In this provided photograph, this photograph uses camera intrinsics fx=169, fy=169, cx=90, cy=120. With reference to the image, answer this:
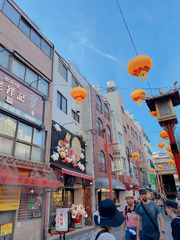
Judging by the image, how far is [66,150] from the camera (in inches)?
495

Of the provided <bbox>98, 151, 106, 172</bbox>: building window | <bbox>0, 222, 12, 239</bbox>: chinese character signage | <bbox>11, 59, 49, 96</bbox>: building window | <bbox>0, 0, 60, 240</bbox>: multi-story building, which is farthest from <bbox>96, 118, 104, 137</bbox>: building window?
<bbox>0, 222, 12, 239</bbox>: chinese character signage

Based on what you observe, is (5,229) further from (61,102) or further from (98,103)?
(98,103)

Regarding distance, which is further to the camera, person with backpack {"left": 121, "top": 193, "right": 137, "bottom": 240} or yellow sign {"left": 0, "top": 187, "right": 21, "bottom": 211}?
yellow sign {"left": 0, "top": 187, "right": 21, "bottom": 211}

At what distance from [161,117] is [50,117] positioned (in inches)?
296

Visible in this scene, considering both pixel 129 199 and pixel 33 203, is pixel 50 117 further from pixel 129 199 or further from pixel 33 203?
pixel 129 199

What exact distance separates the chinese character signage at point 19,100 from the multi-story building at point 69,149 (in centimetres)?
207

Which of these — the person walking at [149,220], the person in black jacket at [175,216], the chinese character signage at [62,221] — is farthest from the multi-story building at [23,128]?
the person in black jacket at [175,216]

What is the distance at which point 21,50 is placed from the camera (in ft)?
33.9

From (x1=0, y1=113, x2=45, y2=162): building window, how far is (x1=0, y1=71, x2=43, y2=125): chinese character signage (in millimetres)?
476

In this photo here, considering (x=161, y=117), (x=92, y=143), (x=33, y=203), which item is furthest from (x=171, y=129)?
(x=92, y=143)

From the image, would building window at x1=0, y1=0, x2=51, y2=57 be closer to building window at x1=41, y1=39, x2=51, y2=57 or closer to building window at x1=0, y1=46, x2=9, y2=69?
building window at x1=41, y1=39, x2=51, y2=57

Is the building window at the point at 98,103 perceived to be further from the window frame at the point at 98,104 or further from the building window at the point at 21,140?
the building window at the point at 21,140

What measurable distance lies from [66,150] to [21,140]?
4434mm

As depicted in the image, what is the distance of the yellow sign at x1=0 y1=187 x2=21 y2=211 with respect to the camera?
7.00 meters
